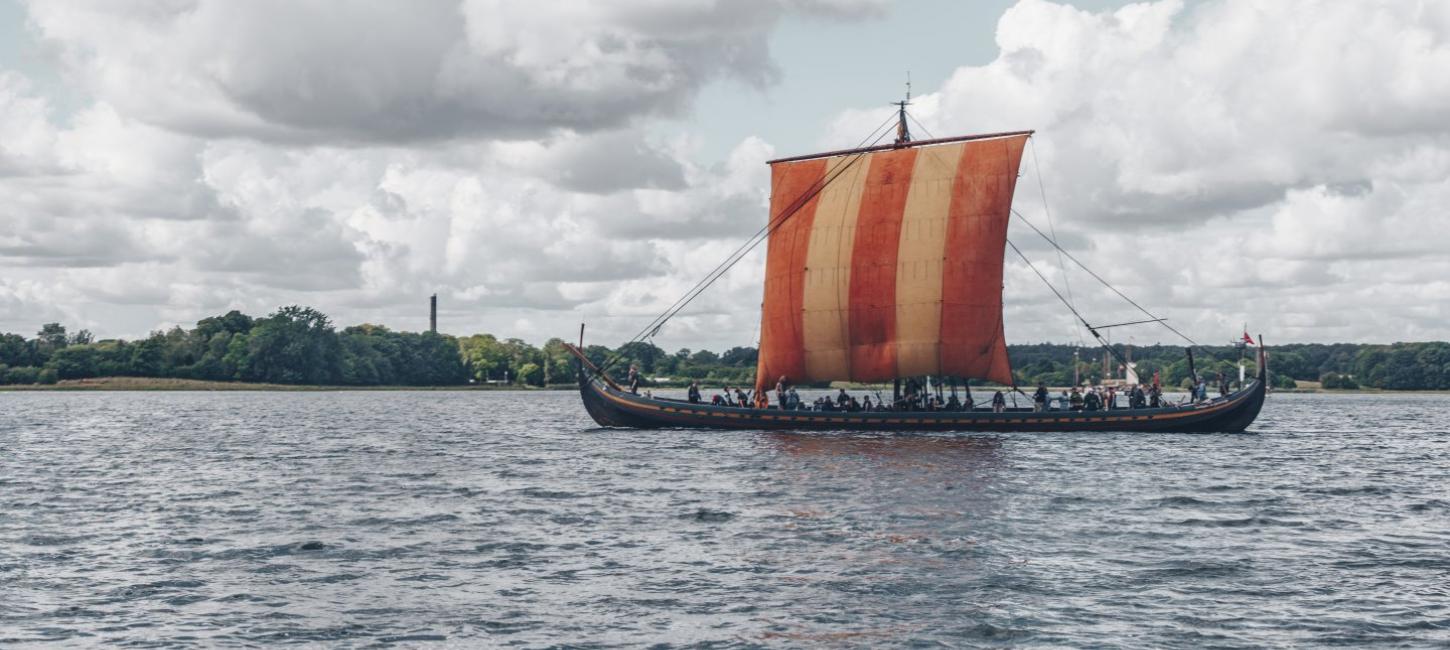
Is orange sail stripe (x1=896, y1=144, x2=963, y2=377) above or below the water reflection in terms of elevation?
above

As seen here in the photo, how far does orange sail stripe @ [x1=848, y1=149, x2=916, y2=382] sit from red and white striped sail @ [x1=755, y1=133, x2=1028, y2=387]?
0.05m

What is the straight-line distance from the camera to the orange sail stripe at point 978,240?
7438cm

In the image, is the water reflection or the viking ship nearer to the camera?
the water reflection

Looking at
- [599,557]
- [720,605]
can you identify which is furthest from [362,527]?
[720,605]

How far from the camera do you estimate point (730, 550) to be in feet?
99.2

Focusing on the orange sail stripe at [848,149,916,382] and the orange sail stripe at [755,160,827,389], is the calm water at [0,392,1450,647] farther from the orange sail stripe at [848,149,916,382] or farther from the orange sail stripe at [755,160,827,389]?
the orange sail stripe at [755,160,827,389]

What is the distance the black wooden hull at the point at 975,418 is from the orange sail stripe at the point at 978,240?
14.5 feet

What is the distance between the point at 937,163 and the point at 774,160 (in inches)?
361

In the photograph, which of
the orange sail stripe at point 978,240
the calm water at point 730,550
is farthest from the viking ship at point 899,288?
the calm water at point 730,550

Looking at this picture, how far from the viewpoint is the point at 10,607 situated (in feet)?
77.3

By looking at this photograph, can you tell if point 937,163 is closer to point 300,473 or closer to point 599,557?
point 300,473

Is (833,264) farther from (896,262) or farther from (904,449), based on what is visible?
(904,449)

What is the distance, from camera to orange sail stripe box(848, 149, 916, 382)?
75.4 m

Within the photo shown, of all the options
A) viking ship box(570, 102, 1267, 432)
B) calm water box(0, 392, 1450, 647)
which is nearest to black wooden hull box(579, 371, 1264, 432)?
viking ship box(570, 102, 1267, 432)
